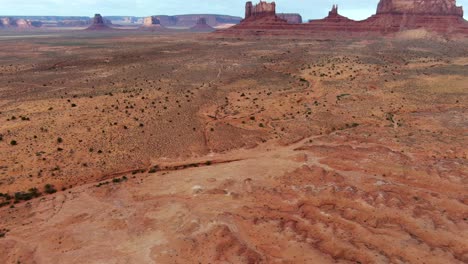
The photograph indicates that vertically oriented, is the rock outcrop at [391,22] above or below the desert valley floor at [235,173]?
above

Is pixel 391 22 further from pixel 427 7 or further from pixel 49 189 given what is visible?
pixel 49 189

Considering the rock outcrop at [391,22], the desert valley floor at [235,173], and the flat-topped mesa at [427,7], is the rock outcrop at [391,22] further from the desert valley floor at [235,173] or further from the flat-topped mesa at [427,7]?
the desert valley floor at [235,173]

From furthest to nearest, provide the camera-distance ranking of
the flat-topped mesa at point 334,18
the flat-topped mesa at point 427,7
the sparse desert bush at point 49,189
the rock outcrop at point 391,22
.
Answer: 1. the flat-topped mesa at point 334,18
2. the flat-topped mesa at point 427,7
3. the rock outcrop at point 391,22
4. the sparse desert bush at point 49,189

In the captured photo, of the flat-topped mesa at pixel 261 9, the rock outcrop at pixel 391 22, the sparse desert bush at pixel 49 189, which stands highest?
the flat-topped mesa at pixel 261 9

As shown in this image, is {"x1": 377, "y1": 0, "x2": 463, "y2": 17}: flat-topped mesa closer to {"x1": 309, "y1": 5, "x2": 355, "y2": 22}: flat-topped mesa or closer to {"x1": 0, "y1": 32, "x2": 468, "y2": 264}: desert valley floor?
{"x1": 309, "y1": 5, "x2": 355, "y2": 22}: flat-topped mesa

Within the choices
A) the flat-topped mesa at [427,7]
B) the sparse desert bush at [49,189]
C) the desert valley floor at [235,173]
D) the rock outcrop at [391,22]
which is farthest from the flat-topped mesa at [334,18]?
the sparse desert bush at [49,189]

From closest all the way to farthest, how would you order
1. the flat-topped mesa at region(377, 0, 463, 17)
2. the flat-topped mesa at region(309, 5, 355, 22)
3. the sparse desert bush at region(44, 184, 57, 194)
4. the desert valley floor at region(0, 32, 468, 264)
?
the desert valley floor at region(0, 32, 468, 264), the sparse desert bush at region(44, 184, 57, 194), the flat-topped mesa at region(377, 0, 463, 17), the flat-topped mesa at region(309, 5, 355, 22)

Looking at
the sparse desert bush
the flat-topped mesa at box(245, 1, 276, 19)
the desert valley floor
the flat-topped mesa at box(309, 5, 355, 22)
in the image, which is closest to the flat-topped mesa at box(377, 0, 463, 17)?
the flat-topped mesa at box(309, 5, 355, 22)
